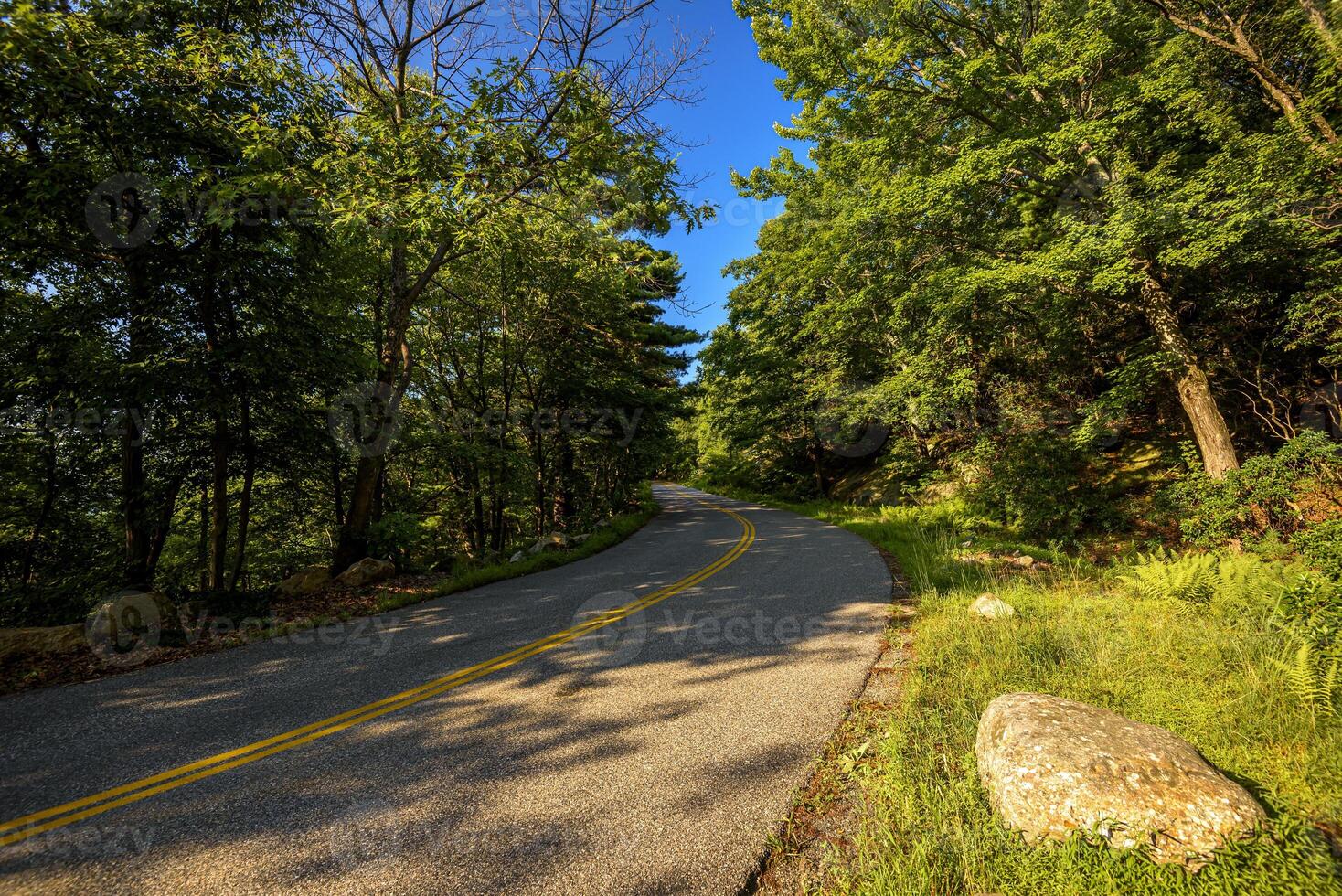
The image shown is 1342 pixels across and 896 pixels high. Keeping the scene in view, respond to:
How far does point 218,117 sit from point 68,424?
5.45 meters

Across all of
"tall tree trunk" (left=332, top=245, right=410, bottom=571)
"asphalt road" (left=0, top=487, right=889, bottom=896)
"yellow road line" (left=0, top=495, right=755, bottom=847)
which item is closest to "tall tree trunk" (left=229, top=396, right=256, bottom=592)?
"tall tree trunk" (left=332, top=245, right=410, bottom=571)

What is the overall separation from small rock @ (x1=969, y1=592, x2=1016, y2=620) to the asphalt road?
1133 mm

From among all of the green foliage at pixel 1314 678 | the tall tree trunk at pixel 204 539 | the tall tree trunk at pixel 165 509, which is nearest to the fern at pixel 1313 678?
the green foliage at pixel 1314 678

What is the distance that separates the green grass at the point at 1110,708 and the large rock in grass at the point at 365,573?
338 inches

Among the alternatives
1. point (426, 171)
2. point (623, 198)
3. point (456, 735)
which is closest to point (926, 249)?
point (623, 198)

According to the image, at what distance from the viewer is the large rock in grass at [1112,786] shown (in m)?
2.11

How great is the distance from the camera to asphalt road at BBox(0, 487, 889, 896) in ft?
7.96

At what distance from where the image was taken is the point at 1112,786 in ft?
7.49

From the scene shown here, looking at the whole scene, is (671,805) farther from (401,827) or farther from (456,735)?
(456,735)

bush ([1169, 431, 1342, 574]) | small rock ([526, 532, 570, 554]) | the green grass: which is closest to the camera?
the green grass

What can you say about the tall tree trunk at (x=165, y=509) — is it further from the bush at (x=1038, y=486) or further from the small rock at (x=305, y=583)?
the bush at (x=1038, y=486)

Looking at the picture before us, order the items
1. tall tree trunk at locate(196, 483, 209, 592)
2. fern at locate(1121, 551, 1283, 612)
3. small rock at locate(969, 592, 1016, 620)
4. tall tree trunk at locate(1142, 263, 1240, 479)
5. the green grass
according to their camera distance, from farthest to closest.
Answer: tall tree trunk at locate(196, 483, 209, 592), tall tree trunk at locate(1142, 263, 1240, 479), small rock at locate(969, 592, 1016, 620), fern at locate(1121, 551, 1283, 612), the green grass

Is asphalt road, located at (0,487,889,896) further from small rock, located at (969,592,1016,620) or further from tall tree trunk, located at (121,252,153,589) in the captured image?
tall tree trunk, located at (121,252,153,589)

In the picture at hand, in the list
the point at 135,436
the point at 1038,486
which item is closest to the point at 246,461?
the point at 135,436
